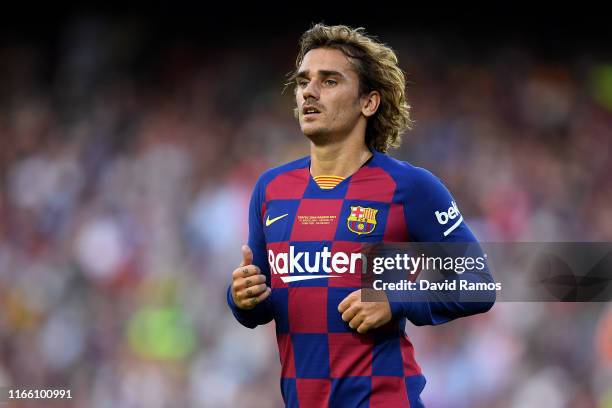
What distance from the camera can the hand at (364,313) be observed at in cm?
343

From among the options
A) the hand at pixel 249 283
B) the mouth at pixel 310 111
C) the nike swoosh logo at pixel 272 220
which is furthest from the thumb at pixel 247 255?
the mouth at pixel 310 111

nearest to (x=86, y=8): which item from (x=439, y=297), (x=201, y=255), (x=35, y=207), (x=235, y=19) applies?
(x=235, y=19)

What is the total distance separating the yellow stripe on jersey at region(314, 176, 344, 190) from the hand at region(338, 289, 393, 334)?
0.54 m

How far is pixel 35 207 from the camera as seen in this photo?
9062 mm

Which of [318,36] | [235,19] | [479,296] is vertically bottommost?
[479,296]

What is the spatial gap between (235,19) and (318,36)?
5.58m

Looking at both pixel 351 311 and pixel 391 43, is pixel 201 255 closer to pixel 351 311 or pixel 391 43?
pixel 391 43

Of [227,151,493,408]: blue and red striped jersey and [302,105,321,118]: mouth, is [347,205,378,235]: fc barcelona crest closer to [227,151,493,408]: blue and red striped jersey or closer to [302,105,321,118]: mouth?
[227,151,493,408]: blue and red striped jersey

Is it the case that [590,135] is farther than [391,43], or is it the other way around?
[391,43]

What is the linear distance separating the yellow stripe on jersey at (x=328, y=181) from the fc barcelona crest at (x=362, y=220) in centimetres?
18

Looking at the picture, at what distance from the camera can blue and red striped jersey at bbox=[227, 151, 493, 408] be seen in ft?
11.5

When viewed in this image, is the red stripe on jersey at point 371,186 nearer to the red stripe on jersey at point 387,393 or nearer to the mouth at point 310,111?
the mouth at point 310,111

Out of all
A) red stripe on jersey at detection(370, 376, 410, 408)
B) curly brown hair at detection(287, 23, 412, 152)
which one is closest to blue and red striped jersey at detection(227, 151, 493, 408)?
red stripe on jersey at detection(370, 376, 410, 408)

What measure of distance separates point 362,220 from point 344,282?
10.2 inches
